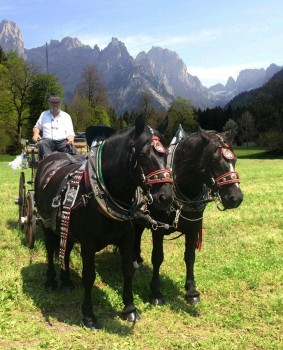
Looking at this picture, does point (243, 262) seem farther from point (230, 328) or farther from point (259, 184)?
point (259, 184)

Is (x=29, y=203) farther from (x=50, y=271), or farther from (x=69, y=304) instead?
(x=69, y=304)

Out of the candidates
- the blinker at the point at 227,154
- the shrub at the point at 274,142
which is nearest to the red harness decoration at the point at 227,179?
the blinker at the point at 227,154

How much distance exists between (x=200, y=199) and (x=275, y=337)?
1.95 meters

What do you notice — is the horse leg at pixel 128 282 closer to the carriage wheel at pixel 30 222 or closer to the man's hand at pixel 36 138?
the carriage wheel at pixel 30 222

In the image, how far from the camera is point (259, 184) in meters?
17.4

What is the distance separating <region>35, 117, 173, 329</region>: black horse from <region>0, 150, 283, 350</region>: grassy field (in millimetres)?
358

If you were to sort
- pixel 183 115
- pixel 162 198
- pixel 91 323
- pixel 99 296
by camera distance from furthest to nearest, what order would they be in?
pixel 183 115, pixel 99 296, pixel 91 323, pixel 162 198

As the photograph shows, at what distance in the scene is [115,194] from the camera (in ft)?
13.9

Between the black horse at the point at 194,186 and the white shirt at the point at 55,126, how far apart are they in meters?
3.03

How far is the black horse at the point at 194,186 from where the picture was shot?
457cm

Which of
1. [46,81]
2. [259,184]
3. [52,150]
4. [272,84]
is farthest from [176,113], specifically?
[52,150]

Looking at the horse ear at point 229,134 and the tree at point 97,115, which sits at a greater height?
the tree at point 97,115

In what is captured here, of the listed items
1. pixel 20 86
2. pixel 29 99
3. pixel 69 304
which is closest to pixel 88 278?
pixel 69 304

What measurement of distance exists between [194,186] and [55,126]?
372cm
